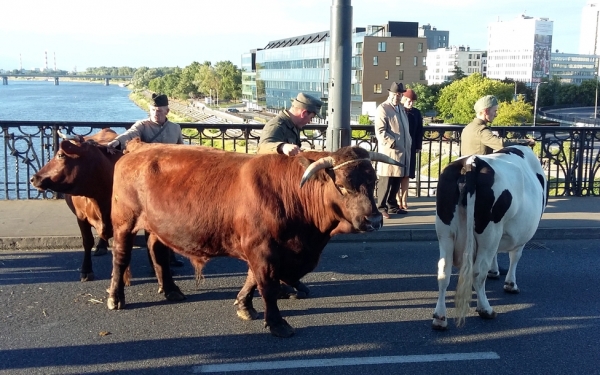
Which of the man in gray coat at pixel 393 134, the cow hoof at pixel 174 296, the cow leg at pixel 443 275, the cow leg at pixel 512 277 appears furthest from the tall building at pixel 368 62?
the cow leg at pixel 443 275

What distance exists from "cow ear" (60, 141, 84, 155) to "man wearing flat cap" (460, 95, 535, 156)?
448 cm

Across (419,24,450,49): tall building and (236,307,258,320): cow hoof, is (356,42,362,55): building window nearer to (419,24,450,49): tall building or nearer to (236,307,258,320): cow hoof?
(236,307,258,320): cow hoof

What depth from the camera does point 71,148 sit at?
6449 millimetres

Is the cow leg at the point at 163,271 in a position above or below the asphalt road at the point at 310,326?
above

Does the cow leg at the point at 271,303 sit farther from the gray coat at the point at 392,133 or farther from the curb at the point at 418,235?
the gray coat at the point at 392,133

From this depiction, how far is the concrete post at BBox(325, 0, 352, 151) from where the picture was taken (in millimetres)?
8484

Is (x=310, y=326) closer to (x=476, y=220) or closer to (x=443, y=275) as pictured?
(x=443, y=275)

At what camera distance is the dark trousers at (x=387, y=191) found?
9430mm

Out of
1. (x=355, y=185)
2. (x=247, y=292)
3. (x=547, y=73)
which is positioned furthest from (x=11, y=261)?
(x=547, y=73)

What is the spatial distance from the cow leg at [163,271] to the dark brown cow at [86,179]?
2.69 feet

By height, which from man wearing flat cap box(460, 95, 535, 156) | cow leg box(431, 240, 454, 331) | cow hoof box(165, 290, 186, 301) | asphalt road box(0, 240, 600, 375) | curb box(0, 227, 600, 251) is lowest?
asphalt road box(0, 240, 600, 375)

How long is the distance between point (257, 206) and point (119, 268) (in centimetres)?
173

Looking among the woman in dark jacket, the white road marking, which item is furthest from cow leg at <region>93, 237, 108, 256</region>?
the woman in dark jacket

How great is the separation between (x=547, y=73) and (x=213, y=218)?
17459 cm
